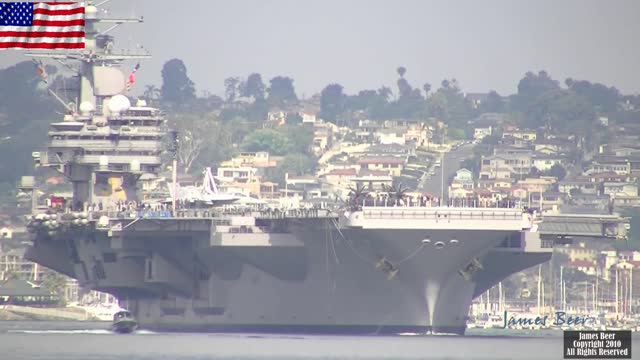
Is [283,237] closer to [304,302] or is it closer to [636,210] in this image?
[304,302]

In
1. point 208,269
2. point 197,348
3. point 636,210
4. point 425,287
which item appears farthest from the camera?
point 636,210

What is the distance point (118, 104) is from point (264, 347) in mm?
19938

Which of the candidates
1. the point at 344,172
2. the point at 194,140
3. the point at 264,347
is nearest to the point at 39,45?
the point at 264,347

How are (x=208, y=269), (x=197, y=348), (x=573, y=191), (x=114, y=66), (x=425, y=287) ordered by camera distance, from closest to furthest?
(x=197, y=348) → (x=425, y=287) → (x=208, y=269) → (x=114, y=66) → (x=573, y=191)

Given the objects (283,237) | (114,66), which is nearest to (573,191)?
(114,66)

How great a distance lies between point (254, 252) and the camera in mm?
81375

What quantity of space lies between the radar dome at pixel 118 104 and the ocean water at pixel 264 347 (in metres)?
9.46

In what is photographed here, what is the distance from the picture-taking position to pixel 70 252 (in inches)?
3533

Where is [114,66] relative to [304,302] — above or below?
above

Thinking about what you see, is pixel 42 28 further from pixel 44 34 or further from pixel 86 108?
pixel 86 108

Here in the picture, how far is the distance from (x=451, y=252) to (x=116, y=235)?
43.6 ft

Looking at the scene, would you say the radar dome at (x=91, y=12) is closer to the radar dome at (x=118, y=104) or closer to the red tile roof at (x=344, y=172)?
the radar dome at (x=118, y=104)

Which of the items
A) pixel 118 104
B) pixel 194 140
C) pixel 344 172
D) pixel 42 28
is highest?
pixel 194 140

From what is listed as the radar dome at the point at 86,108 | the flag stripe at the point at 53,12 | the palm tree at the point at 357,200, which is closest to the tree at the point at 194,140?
the radar dome at the point at 86,108
